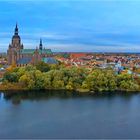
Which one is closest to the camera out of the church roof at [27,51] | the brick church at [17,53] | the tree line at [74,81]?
the tree line at [74,81]

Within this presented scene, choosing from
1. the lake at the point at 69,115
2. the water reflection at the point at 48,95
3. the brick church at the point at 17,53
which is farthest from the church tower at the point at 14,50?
the lake at the point at 69,115

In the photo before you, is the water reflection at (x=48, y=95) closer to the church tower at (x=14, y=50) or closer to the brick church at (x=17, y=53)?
the brick church at (x=17, y=53)

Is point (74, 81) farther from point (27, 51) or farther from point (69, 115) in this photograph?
point (27, 51)

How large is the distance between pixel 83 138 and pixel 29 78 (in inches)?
432

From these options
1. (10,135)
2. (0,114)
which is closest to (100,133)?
(10,135)

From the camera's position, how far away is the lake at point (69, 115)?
9.62 metres

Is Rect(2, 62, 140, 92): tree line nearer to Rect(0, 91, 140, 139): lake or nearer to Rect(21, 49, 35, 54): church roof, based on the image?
Rect(0, 91, 140, 139): lake

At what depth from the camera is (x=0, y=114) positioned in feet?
A: 39.0

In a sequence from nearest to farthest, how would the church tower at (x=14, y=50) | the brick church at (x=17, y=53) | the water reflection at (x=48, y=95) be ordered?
the water reflection at (x=48, y=95)
the brick church at (x=17, y=53)
the church tower at (x=14, y=50)

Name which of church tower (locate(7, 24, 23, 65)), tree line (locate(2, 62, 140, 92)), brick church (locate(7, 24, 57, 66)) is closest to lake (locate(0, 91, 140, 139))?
tree line (locate(2, 62, 140, 92))

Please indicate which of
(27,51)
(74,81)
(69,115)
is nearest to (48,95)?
(74,81)

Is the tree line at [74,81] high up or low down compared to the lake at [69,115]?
up

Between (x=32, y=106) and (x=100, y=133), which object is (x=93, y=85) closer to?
(x=32, y=106)

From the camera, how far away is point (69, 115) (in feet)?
39.4
